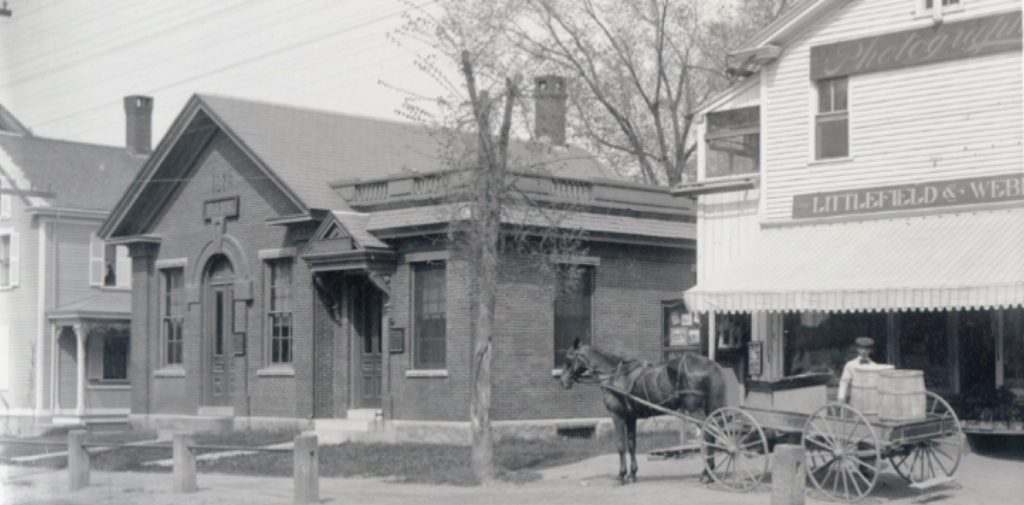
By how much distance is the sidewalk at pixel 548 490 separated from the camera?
1727cm

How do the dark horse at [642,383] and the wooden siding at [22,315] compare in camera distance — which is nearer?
the dark horse at [642,383]

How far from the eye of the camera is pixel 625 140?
145 ft

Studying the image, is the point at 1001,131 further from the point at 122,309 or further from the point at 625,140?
the point at 122,309

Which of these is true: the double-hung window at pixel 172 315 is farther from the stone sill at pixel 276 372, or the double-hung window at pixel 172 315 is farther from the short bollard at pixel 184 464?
the short bollard at pixel 184 464

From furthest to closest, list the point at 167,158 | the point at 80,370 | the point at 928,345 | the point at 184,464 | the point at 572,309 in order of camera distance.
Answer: the point at 80,370 → the point at 167,158 → the point at 572,309 → the point at 928,345 → the point at 184,464

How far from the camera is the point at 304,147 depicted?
33281 mm

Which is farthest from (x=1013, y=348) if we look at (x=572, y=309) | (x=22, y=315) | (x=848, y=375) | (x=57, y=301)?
(x=22, y=315)

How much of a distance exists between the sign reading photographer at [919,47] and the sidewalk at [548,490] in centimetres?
622

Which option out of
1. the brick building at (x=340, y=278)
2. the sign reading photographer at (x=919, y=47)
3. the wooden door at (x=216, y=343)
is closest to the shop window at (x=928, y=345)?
the sign reading photographer at (x=919, y=47)

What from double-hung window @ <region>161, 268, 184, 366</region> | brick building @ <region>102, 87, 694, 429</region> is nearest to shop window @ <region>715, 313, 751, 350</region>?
brick building @ <region>102, 87, 694, 429</region>

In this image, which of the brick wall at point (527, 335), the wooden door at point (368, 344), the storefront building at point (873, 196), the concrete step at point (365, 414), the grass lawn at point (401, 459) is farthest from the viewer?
the wooden door at point (368, 344)

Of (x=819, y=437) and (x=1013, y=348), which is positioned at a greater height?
(x=1013, y=348)

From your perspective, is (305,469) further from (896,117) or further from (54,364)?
(54,364)

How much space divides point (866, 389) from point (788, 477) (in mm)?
3066
